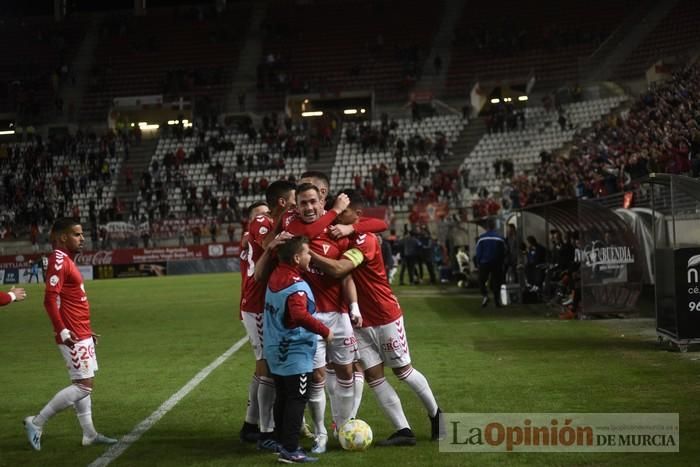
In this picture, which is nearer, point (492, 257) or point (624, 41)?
point (492, 257)

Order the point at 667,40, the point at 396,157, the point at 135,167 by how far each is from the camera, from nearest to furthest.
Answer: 1. the point at 667,40
2. the point at 396,157
3. the point at 135,167

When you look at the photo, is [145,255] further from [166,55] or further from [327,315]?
[327,315]

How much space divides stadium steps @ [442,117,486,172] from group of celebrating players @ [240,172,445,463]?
45.4m

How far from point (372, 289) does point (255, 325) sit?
3.93 feet

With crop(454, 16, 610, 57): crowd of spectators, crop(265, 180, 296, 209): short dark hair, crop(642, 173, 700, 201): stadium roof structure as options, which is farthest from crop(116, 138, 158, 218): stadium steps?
crop(265, 180, 296, 209): short dark hair

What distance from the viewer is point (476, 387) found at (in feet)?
35.9

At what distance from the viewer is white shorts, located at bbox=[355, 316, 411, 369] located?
26.0 ft

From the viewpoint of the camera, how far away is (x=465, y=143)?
180ft

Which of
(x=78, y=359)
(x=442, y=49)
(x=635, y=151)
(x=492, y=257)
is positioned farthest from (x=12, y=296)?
(x=442, y=49)

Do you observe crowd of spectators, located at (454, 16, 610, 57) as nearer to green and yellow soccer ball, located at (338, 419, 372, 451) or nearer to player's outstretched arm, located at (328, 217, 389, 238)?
player's outstretched arm, located at (328, 217, 389, 238)

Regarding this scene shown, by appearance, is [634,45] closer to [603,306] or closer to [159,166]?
[159,166]

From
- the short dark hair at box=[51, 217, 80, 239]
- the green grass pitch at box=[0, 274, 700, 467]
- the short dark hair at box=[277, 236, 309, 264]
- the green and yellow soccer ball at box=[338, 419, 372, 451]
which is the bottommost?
the green grass pitch at box=[0, 274, 700, 467]

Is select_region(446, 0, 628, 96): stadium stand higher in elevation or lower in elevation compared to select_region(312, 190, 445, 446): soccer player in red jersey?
higher

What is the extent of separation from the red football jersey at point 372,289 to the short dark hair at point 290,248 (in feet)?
2.12
